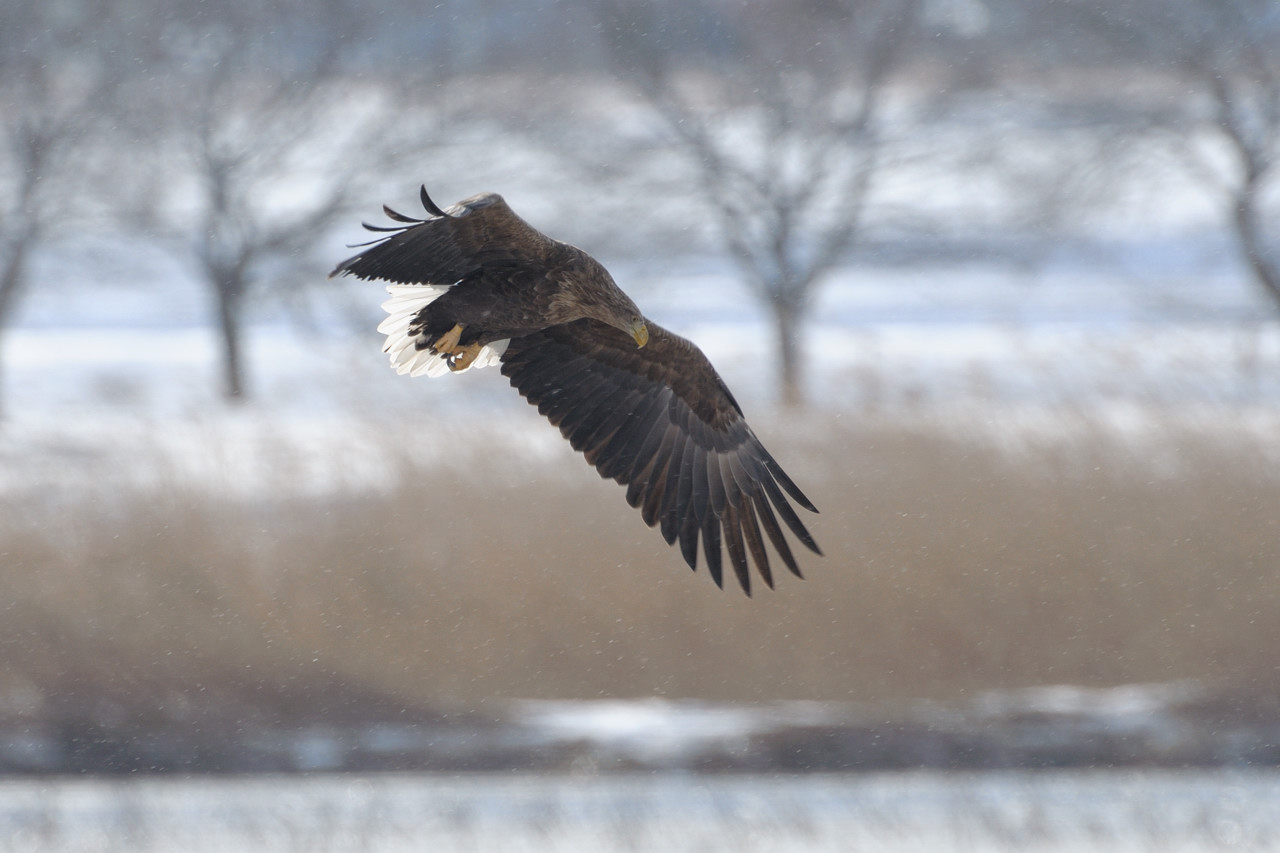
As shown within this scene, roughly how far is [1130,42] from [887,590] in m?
6.15

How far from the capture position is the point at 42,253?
1141cm

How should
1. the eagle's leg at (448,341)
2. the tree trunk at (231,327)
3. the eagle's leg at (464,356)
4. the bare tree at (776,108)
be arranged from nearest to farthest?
the eagle's leg at (448,341)
the eagle's leg at (464,356)
the tree trunk at (231,327)
the bare tree at (776,108)

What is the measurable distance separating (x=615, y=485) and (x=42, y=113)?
21.1 feet

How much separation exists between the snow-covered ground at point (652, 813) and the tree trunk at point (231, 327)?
3.49 m

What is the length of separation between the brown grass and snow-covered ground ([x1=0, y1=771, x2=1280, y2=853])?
62 cm

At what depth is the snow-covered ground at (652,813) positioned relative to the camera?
7887 millimetres

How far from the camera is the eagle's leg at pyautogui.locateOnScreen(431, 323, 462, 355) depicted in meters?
4.70

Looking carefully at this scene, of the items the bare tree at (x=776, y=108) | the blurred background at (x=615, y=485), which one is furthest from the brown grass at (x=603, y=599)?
the bare tree at (x=776, y=108)

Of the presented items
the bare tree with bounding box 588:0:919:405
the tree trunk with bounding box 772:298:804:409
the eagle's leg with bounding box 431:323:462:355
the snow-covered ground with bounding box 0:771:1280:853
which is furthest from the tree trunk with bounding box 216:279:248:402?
the eagle's leg with bounding box 431:323:462:355

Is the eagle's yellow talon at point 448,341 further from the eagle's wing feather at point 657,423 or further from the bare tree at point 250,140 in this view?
the bare tree at point 250,140

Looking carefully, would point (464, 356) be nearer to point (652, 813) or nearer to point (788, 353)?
point (652, 813)

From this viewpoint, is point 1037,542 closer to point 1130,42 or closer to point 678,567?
point 678,567

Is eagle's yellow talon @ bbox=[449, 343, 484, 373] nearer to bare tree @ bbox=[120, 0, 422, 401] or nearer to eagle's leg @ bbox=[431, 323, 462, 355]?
eagle's leg @ bbox=[431, 323, 462, 355]

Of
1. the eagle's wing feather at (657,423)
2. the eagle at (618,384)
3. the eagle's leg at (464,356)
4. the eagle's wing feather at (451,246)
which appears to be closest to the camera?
the eagle's wing feather at (451,246)
